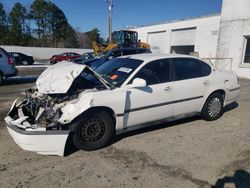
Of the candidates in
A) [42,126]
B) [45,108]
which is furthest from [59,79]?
[42,126]

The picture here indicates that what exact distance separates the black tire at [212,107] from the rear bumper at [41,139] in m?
3.31

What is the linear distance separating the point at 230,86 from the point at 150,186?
3.83 meters

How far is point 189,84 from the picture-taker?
5.13 m

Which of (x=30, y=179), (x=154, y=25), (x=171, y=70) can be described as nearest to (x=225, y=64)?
(x=154, y=25)

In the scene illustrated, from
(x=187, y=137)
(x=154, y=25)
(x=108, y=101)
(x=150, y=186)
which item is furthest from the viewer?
(x=154, y=25)

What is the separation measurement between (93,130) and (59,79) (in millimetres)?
1024

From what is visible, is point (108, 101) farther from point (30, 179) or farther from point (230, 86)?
point (230, 86)

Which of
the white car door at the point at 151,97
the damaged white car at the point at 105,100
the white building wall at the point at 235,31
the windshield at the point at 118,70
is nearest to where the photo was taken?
the damaged white car at the point at 105,100

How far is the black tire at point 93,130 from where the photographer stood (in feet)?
12.8

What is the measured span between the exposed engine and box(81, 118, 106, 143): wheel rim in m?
0.38

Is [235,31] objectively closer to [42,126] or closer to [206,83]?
[206,83]

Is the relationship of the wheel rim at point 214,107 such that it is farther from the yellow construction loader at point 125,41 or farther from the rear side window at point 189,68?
the yellow construction loader at point 125,41

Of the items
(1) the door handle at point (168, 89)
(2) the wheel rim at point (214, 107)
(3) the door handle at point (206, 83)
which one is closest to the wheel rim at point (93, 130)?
(1) the door handle at point (168, 89)

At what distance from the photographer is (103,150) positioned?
13.7 feet
